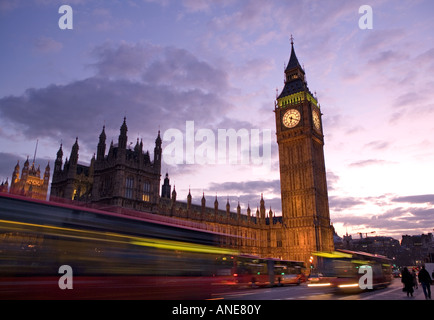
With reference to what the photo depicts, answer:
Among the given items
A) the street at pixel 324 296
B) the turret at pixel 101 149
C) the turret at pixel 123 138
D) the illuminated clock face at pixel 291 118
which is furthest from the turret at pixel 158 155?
the street at pixel 324 296

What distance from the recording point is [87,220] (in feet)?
38.0

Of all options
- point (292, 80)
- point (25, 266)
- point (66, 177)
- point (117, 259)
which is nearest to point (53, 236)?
point (25, 266)

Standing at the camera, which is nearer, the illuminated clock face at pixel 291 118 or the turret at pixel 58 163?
the turret at pixel 58 163

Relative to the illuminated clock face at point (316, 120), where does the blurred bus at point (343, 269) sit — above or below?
below

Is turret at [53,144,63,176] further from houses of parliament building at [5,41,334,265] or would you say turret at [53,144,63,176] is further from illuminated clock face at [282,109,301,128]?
illuminated clock face at [282,109,301,128]

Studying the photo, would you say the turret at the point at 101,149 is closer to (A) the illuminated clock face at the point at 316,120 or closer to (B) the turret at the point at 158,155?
(B) the turret at the point at 158,155

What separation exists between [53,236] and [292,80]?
288 feet

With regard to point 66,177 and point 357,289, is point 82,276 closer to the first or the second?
point 357,289

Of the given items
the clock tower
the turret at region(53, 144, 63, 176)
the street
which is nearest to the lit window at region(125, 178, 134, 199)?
the turret at region(53, 144, 63, 176)

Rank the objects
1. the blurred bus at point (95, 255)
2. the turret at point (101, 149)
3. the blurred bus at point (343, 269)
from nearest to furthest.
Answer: the blurred bus at point (95, 255) < the blurred bus at point (343, 269) < the turret at point (101, 149)

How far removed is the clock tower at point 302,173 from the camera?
242 ft

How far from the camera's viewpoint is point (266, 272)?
1526 inches

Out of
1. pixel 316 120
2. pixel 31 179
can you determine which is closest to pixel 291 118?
pixel 316 120

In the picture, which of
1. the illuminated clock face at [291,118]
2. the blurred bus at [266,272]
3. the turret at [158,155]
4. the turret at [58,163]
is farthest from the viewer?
the illuminated clock face at [291,118]
